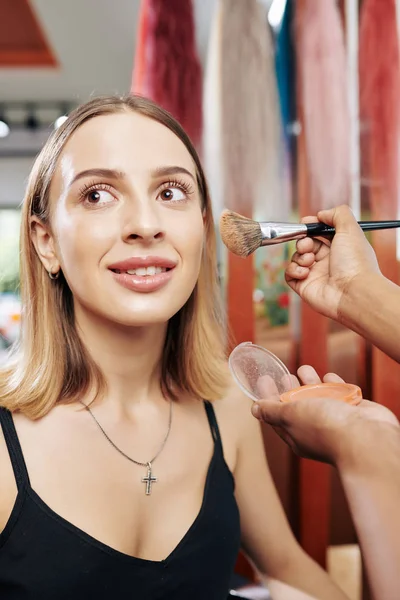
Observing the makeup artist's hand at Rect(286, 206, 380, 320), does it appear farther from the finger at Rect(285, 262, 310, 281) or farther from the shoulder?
the shoulder

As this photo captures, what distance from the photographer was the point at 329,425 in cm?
62

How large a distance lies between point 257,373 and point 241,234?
0.20m

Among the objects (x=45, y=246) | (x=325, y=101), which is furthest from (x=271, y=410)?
(x=325, y=101)

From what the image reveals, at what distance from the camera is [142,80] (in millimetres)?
1596

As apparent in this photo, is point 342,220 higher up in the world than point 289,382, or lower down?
higher up

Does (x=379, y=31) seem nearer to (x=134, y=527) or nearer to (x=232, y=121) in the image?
(x=232, y=121)

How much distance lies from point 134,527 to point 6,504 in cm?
21

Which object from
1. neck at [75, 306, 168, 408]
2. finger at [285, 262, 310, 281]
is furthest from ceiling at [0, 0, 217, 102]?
finger at [285, 262, 310, 281]

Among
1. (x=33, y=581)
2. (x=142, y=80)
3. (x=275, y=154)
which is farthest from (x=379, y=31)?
(x=33, y=581)

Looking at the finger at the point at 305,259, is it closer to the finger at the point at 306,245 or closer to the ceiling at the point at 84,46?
the finger at the point at 306,245

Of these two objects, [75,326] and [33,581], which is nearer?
[33,581]

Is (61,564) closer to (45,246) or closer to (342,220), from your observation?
(45,246)

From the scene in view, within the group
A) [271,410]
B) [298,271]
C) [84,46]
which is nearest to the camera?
[271,410]

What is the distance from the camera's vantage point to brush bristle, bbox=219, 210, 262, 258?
836 millimetres
